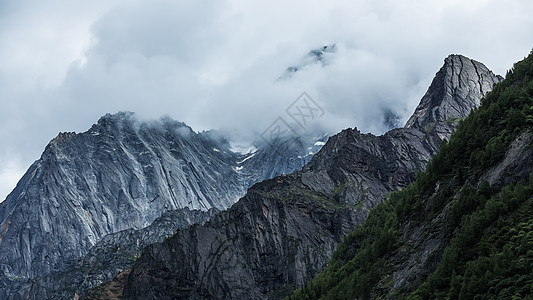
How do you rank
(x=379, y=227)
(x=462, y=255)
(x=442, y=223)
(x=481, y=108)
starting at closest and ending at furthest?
(x=462, y=255), (x=442, y=223), (x=481, y=108), (x=379, y=227)

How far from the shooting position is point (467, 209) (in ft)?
381

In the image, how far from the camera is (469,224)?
10681cm

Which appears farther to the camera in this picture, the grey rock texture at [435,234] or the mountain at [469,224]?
the grey rock texture at [435,234]

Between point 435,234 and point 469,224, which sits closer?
point 469,224

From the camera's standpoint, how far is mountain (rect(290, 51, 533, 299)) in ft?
304

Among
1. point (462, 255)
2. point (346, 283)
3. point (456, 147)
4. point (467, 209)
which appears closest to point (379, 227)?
point (346, 283)

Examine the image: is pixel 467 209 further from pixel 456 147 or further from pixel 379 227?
pixel 379 227

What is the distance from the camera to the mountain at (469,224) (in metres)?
92.6

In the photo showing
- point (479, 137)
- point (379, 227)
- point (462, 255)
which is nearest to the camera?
point (462, 255)

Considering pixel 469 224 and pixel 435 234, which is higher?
pixel 435 234

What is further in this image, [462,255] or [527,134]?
[527,134]

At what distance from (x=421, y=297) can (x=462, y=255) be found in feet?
30.9

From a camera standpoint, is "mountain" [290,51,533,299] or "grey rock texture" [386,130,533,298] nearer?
"mountain" [290,51,533,299]

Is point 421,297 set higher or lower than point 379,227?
lower
